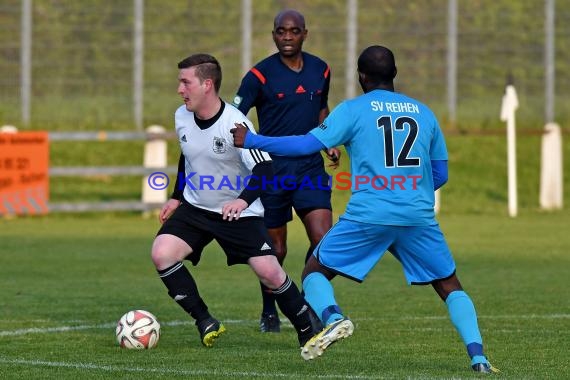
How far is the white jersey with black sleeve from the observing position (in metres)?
8.73

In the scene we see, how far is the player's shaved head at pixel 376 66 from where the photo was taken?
7.76 m

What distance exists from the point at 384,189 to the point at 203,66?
1791 mm

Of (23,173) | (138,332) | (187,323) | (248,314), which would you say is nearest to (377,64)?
(138,332)

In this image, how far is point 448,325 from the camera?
10.1 meters

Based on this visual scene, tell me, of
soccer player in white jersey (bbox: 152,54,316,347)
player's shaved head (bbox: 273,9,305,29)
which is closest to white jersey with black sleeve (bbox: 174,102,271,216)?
soccer player in white jersey (bbox: 152,54,316,347)

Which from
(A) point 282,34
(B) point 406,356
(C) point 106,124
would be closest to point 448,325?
(B) point 406,356

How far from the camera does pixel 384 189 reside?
7680 mm

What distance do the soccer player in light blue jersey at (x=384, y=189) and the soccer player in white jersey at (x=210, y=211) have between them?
2.78 ft

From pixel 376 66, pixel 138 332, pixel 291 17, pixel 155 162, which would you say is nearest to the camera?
pixel 376 66

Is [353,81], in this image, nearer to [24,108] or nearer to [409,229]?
[24,108]

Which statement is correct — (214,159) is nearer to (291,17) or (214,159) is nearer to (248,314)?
(291,17)

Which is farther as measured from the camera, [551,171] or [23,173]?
[551,171]

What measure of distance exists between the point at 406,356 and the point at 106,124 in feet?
55.5

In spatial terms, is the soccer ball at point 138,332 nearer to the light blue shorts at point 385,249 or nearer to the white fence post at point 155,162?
the light blue shorts at point 385,249
